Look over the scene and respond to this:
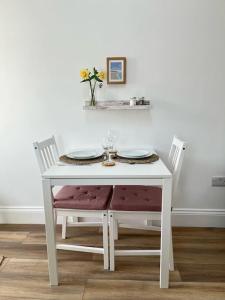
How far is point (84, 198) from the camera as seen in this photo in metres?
1.80

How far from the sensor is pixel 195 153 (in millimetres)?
2266

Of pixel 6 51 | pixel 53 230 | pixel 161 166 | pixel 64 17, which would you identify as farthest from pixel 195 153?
pixel 6 51

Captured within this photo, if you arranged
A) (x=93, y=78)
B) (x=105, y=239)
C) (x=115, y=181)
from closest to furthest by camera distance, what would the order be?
1. (x=115, y=181)
2. (x=105, y=239)
3. (x=93, y=78)

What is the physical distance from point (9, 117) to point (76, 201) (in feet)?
3.79

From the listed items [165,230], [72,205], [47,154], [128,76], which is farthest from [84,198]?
[128,76]

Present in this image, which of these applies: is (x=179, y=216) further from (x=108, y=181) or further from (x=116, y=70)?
(x=116, y=70)

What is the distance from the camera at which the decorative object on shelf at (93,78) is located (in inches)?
81.3

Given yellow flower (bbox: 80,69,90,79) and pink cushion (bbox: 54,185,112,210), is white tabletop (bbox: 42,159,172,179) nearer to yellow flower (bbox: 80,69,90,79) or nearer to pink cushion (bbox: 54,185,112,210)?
pink cushion (bbox: 54,185,112,210)

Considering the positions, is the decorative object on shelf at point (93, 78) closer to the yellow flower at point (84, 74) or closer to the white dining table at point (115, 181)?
the yellow flower at point (84, 74)

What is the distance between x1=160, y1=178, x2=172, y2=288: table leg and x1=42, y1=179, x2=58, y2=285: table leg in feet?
2.32

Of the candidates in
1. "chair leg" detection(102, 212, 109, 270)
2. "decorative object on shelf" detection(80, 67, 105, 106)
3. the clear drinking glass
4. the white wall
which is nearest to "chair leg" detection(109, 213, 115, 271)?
"chair leg" detection(102, 212, 109, 270)

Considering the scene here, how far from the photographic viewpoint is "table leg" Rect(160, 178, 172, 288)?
1459 mm

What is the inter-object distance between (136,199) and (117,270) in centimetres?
56

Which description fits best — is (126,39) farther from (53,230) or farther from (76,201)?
(53,230)
